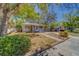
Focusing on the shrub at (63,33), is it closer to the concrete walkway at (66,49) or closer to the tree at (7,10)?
the concrete walkway at (66,49)

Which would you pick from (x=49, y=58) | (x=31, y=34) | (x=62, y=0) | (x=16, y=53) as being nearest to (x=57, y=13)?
(x=62, y=0)

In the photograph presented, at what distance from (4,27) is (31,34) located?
283 mm

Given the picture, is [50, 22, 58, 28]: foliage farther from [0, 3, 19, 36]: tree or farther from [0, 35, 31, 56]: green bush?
[0, 3, 19, 36]: tree

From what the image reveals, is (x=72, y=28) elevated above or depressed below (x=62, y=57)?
above

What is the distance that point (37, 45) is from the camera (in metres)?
1.83

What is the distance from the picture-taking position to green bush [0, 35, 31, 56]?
180 centimetres

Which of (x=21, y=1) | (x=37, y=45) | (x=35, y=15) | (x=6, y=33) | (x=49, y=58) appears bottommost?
(x=49, y=58)

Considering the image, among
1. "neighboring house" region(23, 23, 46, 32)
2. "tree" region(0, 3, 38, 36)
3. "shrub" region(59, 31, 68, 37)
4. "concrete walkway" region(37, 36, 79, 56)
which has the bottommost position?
"concrete walkway" region(37, 36, 79, 56)

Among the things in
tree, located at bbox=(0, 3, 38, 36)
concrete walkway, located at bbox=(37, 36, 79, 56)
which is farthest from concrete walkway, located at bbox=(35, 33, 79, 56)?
tree, located at bbox=(0, 3, 38, 36)

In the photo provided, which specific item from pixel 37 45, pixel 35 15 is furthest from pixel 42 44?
pixel 35 15

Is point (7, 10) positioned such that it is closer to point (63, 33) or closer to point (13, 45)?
point (13, 45)

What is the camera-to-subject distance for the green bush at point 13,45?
1.80 metres

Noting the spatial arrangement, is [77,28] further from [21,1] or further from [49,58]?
[21,1]

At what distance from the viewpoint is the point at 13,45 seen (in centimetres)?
182
